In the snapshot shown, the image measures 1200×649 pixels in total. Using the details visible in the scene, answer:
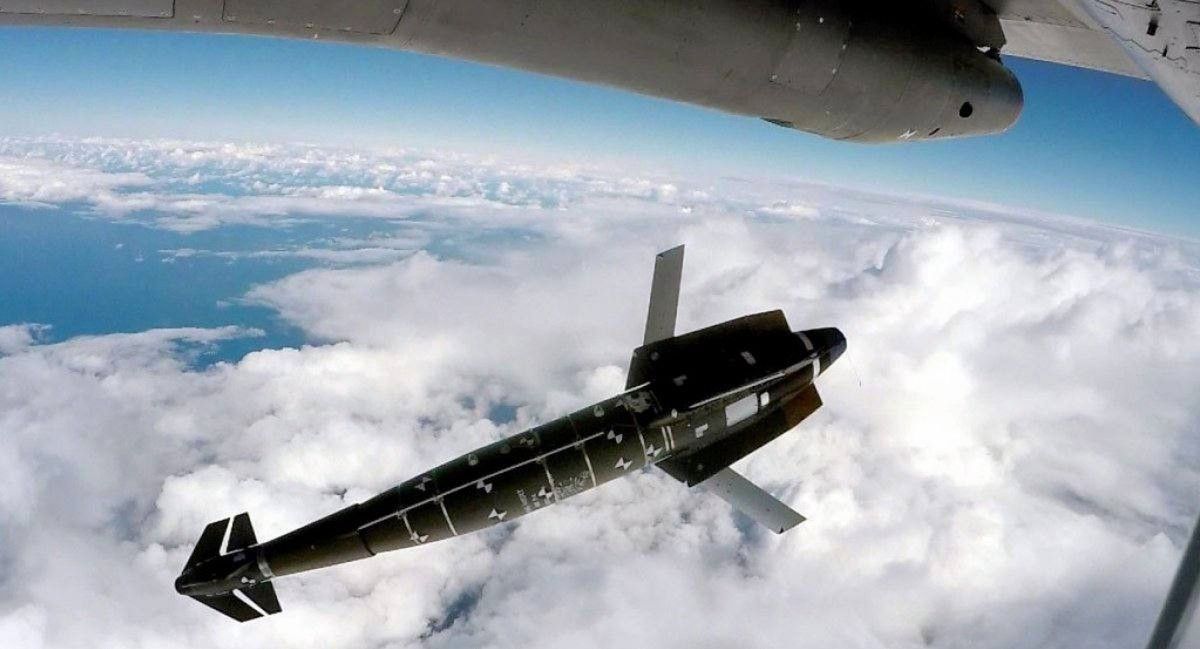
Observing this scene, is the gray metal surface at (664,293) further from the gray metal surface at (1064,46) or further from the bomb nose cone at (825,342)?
the gray metal surface at (1064,46)

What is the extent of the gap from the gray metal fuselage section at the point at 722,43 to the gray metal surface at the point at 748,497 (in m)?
6.59

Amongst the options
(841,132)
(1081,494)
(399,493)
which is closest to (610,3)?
(841,132)

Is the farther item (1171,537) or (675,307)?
(1171,537)

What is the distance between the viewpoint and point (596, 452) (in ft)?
34.2

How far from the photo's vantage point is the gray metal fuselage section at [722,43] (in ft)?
10.9

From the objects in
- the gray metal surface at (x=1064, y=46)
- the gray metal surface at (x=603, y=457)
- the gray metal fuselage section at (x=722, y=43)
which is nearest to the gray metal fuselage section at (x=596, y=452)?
the gray metal surface at (x=603, y=457)

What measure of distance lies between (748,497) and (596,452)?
120 inches

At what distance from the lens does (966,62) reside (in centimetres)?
666

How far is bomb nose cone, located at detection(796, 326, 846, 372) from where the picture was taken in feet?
37.6

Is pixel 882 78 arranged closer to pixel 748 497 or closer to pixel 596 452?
pixel 596 452

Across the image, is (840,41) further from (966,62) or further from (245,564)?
(245,564)

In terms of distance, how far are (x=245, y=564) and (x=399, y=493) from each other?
3037 mm

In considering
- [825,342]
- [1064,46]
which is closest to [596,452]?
[825,342]

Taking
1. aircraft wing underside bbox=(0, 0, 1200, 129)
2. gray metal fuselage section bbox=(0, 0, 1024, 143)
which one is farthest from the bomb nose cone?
aircraft wing underside bbox=(0, 0, 1200, 129)
